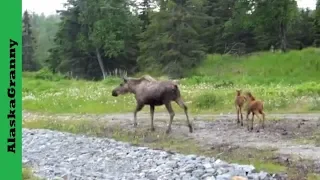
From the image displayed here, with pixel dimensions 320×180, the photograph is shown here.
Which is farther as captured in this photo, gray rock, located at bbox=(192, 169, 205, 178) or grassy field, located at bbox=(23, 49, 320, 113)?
grassy field, located at bbox=(23, 49, 320, 113)

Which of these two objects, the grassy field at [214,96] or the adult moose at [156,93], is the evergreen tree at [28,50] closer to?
the grassy field at [214,96]

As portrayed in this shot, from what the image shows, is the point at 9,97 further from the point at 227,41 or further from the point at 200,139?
the point at 227,41

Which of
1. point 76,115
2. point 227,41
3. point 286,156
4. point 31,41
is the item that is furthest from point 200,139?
point 31,41

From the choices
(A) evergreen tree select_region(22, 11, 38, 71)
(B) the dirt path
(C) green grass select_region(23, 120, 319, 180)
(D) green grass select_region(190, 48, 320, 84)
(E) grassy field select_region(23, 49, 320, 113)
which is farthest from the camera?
(A) evergreen tree select_region(22, 11, 38, 71)

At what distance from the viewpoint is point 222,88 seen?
27.7m

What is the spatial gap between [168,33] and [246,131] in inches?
1052

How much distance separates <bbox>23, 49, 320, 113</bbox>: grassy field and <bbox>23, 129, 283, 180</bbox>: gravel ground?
7521 millimetres

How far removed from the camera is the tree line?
4241 centimetres

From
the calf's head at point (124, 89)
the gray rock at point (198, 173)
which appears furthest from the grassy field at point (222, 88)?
the gray rock at point (198, 173)

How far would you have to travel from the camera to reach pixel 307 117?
1922 centimetres

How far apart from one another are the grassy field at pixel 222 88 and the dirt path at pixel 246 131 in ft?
6.68

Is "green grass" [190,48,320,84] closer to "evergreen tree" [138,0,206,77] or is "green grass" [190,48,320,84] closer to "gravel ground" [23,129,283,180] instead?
"evergreen tree" [138,0,206,77]

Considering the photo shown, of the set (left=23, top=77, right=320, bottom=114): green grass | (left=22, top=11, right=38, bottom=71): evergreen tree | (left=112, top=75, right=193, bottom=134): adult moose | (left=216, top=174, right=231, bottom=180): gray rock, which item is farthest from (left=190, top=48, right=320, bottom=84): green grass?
(left=22, top=11, right=38, bottom=71): evergreen tree

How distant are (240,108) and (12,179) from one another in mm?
15153
